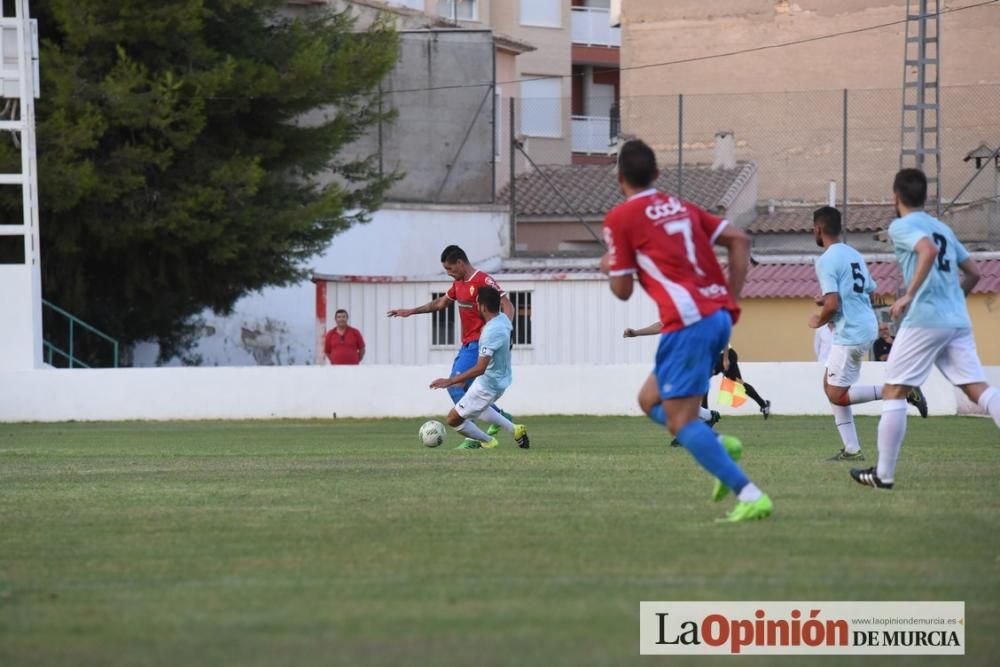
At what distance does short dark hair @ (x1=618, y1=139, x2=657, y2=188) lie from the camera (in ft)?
28.0

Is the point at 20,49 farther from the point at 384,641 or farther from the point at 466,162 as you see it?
the point at 384,641

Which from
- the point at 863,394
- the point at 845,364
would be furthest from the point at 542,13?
the point at 845,364

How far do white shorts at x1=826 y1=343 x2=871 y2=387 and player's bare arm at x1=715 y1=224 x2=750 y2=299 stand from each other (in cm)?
479

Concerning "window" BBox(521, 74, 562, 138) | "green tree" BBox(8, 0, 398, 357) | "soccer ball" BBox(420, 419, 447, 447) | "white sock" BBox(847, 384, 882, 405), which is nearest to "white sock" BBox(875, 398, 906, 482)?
"white sock" BBox(847, 384, 882, 405)

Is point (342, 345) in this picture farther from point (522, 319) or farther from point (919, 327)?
point (919, 327)

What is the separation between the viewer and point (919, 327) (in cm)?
998

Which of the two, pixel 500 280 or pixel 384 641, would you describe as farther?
pixel 500 280

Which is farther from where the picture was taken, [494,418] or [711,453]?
[494,418]

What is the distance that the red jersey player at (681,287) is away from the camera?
846 cm

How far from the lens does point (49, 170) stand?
27.2 meters

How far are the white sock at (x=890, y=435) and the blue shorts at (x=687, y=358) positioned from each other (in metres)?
1.85

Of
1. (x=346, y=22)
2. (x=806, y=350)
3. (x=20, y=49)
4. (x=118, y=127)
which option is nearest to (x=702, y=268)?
(x=20, y=49)

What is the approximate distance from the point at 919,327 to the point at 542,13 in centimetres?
4585

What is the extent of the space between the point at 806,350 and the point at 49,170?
630 inches
